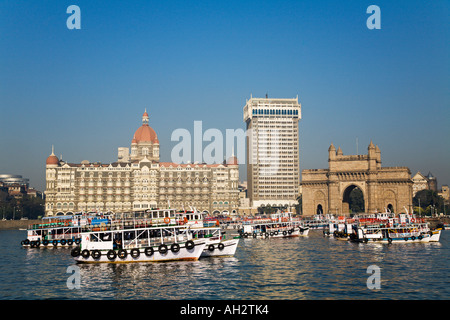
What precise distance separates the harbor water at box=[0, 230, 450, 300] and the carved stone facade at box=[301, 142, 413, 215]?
313ft

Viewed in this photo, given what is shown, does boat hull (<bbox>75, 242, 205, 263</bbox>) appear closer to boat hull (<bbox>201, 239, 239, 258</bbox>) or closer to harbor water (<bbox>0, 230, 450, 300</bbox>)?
harbor water (<bbox>0, 230, 450, 300</bbox>)

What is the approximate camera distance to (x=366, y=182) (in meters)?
156

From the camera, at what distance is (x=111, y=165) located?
171750mm

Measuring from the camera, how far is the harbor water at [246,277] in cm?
3509

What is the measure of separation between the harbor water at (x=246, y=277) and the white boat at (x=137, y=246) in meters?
1.07

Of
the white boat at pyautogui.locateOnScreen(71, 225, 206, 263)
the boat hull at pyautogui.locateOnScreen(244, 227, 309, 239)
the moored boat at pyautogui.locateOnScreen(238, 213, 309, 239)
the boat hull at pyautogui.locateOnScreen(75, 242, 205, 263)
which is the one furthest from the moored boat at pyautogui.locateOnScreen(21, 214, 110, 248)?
the boat hull at pyautogui.locateOnScreen(244, 227, 309, 239)

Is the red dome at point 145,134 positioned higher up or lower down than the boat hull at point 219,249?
higher up

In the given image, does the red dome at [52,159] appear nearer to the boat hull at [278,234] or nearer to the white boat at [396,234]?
the boat hull at [278,234]

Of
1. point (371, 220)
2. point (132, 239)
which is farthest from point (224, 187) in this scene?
point (132, 239)

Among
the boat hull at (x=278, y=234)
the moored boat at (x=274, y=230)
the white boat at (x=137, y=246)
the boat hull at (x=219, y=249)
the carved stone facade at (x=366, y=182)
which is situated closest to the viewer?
the white boat at (x=137, y=246)

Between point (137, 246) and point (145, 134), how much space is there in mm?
131521

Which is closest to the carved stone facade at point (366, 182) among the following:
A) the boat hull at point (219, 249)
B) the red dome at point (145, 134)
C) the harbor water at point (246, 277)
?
the red dome at point (145, 134)

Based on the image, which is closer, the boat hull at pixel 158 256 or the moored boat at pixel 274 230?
the boat hull at pixel 158 256

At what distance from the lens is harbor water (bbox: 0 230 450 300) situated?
1382 inches
